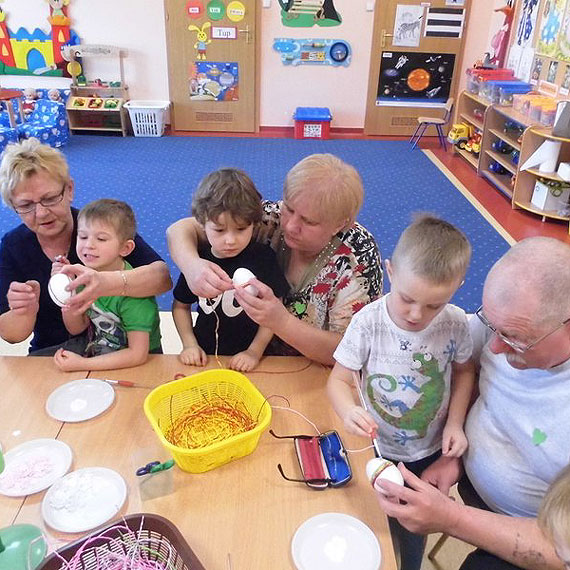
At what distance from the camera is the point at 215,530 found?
2.98 feet

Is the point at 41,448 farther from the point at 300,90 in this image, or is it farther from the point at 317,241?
the point at 300,90

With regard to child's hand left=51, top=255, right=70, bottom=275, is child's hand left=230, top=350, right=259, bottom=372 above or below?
below

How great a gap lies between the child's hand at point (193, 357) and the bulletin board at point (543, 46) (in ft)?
14.6

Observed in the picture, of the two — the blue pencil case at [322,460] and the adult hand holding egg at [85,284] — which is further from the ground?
the adult hand holding egg at [85,284]

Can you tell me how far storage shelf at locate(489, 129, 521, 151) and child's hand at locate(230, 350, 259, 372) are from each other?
3.92 m

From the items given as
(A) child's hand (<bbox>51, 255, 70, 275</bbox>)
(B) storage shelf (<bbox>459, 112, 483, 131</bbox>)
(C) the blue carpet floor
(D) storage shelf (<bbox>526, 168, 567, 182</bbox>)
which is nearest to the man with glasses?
(A) child's hand (<bbox>51, 255, 70, 275</bbox>)

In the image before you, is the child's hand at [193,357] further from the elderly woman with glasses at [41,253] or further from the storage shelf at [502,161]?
the storage shelf at [502,161]

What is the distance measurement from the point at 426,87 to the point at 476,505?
614 cm

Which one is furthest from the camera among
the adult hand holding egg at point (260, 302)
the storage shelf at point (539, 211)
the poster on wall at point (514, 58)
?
the poster on wall at point (514, 58)

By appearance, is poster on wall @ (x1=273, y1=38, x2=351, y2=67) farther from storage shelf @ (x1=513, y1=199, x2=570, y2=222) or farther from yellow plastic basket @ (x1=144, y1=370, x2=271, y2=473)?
yellow plastic basket @ (x1=144, y1=370, x2=271, y2=473)

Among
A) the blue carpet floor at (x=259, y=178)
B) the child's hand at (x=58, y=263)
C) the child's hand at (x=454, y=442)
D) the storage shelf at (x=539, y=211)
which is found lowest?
the blue carpet floor at (x=259, y=178)

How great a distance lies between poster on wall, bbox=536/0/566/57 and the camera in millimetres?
4680

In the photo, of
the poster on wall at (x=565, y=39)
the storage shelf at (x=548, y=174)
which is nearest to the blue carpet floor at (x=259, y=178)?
the storage shelf at (x=548, y=174)

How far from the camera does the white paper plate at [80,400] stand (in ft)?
3.76
